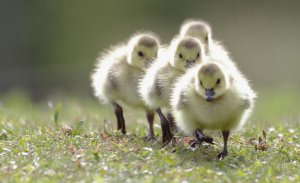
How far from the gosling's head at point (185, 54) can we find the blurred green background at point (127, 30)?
12.0 m

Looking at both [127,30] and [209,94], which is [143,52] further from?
[127,30]

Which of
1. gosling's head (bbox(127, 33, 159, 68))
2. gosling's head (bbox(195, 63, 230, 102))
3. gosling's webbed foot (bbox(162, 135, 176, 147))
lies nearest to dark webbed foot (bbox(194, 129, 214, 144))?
gosling's webbed foot (bbox(162, 135, 176, 147))

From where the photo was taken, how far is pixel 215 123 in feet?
26.5

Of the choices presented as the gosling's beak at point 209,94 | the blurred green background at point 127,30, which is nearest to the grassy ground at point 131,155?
the gosling's beak at point 209,94

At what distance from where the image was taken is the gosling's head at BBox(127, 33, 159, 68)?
9336 mm

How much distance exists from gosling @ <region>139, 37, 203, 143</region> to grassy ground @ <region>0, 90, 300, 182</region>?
38 centimetres

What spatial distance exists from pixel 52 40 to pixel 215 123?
19.7m

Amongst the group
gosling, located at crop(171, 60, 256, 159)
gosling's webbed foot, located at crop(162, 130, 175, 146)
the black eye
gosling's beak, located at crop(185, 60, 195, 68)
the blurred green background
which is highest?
the blurred green background

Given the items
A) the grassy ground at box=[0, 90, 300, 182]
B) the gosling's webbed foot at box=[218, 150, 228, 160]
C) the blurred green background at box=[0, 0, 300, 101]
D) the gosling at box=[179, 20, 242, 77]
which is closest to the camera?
the grassy ground at box=[0, 90, 300, 182]

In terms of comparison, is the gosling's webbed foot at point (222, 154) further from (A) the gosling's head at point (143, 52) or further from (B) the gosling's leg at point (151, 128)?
(A) the gosling's head at point (143, 52)

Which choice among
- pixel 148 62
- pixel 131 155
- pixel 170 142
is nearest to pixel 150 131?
pixel 170 142

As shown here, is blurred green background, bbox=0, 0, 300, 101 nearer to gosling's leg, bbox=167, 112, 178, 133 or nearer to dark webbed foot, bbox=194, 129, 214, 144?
gosling's leg, bbox=167, 112, 178, 133

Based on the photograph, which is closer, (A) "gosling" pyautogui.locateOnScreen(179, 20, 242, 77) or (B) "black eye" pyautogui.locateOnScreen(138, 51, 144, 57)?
(A) "gosling" pyautogui.locateOnScreen(179, 20, 242, 77)

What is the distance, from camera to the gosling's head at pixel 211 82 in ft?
25.7
